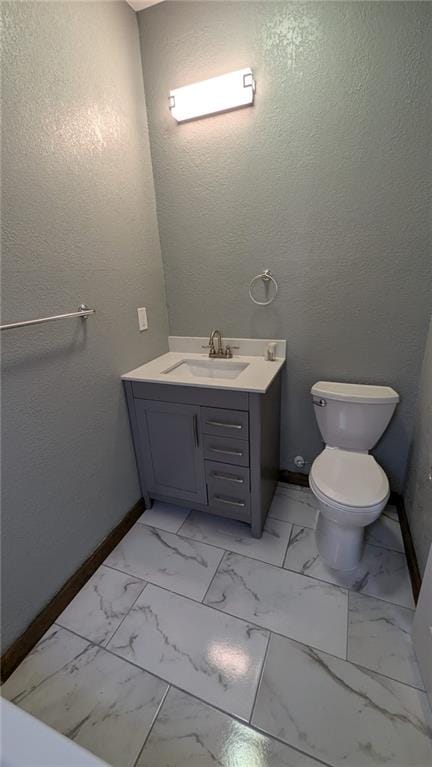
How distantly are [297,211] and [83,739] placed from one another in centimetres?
221

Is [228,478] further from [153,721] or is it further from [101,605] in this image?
[153,721]

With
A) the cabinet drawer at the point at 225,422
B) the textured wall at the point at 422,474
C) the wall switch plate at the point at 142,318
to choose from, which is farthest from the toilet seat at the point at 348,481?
the wall switch plate at the point at 142,318

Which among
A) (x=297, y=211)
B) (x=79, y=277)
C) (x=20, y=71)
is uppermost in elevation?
(x=20, y=71)

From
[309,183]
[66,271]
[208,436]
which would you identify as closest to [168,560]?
[208,436]

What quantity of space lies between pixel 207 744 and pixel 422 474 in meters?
1.28

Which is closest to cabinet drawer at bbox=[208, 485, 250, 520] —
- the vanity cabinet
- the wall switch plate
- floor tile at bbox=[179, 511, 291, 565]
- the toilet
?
the vanity cabinet

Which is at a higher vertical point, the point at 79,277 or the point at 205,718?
the point at 79,277

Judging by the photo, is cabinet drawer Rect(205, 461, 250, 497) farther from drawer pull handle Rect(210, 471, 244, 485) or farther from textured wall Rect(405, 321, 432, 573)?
textured wall Rect(405, 321, 432, 573)

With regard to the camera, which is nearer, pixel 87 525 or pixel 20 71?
pixel 20 71

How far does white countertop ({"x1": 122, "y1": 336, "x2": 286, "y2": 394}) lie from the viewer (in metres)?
1.44

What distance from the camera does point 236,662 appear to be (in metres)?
1.13

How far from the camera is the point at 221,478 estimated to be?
1.59 metres

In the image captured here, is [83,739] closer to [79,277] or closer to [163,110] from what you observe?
[79,277]

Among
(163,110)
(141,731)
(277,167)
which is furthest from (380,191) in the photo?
(141,731)
